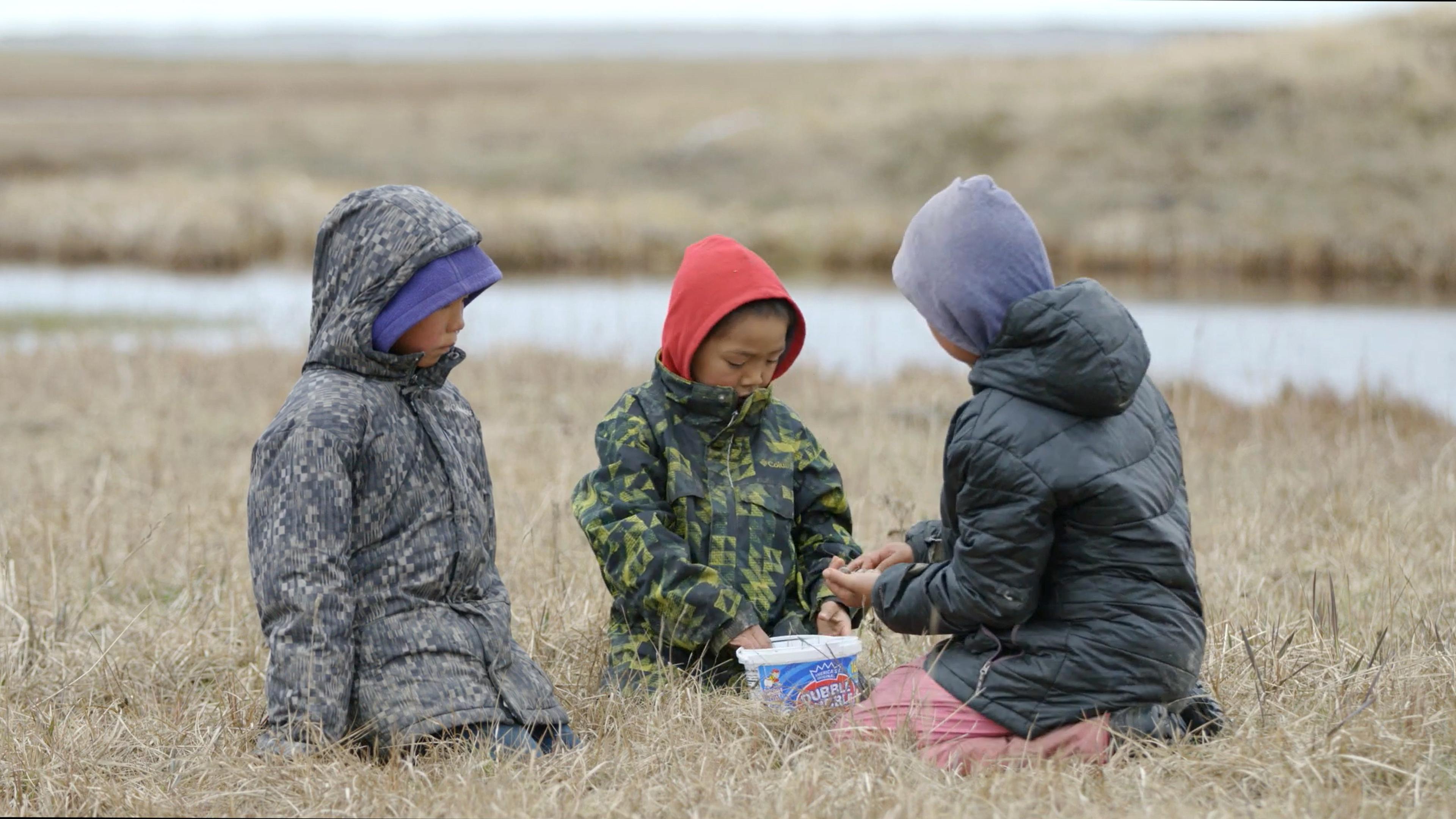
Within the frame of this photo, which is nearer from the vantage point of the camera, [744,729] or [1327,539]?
[744,729]

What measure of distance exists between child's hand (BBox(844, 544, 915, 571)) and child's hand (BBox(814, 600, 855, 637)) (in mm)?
242

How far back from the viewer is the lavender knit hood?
3.04 metres

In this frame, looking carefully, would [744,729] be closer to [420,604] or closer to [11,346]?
[420,604]

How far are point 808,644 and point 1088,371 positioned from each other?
3.67 feet

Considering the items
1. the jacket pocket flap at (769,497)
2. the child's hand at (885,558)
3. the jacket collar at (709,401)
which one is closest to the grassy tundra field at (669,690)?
the child's hand at (885,558)

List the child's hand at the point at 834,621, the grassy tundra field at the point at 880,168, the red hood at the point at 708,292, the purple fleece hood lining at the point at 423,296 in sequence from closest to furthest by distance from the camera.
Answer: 1. the purple fleece hood lining at the point at 423,296
2. the red hood at the point at 708,292
3. the child's hand at the point at 834,621
4. the grassy tundra field at the point at 880,168

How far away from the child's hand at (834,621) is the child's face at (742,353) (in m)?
0.62

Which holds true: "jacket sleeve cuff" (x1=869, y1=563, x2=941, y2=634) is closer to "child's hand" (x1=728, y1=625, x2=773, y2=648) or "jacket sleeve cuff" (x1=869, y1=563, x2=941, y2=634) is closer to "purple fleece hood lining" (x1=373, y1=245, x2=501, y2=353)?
"child's hand" (x1=728, y1=625, x2=773, y2=648)

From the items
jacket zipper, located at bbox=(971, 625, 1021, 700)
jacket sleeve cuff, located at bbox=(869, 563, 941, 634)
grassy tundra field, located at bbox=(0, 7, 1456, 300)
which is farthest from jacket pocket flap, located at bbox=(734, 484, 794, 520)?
grassy tundra field, located at bbox=(0, 7, 1456, 300)

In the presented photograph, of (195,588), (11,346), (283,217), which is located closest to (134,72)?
(283,217)

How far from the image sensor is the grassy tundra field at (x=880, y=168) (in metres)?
22.4

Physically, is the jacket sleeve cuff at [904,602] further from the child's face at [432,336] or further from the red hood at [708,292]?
the child's face at [432,336]

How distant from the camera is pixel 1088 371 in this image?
2877 millimetres

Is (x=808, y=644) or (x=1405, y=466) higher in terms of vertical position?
(x=808, y=644)
